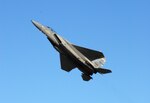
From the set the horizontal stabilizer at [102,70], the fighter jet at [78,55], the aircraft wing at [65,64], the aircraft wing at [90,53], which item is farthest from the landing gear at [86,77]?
the aircraft wing at [65,64]

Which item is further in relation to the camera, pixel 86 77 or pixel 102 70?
pixel 86 77

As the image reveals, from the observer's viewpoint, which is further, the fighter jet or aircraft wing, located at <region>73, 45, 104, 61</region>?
aircraft wing, located at <region>73, 45, 104, 61</region>

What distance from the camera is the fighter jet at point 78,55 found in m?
62.2

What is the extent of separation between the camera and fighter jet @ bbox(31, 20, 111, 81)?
62188mm

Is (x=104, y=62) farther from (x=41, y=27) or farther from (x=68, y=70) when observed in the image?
(x=41, y=27)

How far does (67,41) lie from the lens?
212 feet

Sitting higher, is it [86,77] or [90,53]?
[90,53]

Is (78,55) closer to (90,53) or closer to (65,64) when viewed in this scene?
(90,53)

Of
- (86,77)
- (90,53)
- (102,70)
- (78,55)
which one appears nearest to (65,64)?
(90,53)

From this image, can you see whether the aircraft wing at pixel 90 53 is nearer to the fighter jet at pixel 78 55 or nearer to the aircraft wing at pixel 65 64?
the fighter jet at pixel 78 55

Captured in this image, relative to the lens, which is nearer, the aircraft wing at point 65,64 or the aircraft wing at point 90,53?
the aircraft wing at point 90,53

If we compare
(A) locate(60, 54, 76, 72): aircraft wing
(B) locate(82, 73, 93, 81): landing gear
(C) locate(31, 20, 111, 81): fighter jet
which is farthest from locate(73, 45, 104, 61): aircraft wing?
(B) locate(82, 73, 93, 81): landing gear

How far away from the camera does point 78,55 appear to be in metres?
62.5

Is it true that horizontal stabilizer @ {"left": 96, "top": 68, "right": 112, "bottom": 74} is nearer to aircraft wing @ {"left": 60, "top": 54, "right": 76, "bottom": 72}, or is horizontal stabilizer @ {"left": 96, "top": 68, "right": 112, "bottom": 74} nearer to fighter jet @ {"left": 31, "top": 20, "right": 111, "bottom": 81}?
fighter jet @ {"left": 31, "top": 20, "right": 111, "bottom": 81}
